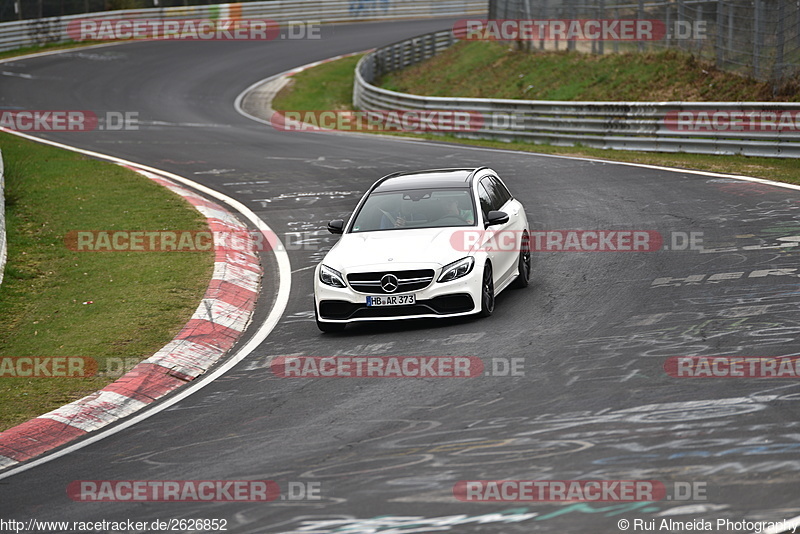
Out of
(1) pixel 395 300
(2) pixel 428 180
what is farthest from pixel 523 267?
(1) pixel 395 300

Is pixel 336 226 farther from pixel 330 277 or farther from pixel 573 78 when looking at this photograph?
pixel 573 78

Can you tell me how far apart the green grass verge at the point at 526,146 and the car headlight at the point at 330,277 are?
976cm

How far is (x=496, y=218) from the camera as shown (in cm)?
1111

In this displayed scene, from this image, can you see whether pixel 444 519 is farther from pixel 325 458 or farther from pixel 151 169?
pixel 151 169

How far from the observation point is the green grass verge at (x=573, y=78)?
83.0 ft

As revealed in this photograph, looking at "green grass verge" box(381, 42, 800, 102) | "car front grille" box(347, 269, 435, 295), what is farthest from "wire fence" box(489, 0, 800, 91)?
"car front grille" box(347, 269, 435, 295)

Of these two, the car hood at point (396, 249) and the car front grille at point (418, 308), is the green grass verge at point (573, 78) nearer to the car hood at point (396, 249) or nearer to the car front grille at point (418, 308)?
the car hood at point (396, 249)

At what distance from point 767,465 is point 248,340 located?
600cm

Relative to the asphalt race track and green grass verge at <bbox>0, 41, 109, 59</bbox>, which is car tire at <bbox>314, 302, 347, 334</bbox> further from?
green grass verge at <bbox>0, 41, 109, 59</bbox>

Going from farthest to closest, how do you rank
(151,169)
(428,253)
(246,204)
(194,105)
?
(194,105) → (151,169) → (246,204) → (428,253)

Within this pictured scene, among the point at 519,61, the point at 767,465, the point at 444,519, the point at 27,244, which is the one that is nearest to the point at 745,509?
the point at 767,465

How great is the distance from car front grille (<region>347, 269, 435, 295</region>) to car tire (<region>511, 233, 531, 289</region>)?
185 cm

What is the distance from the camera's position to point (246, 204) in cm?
1812

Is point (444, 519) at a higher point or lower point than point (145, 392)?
higher
